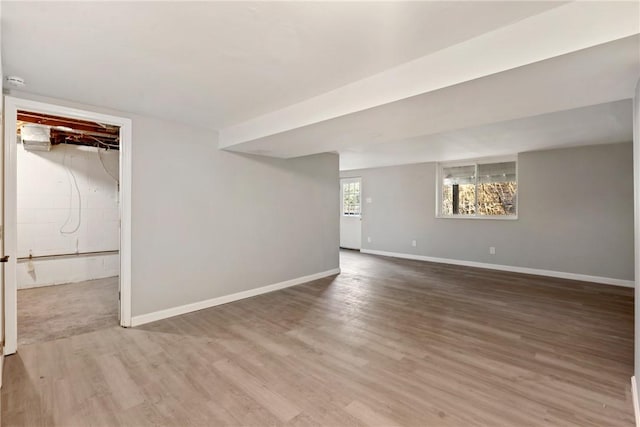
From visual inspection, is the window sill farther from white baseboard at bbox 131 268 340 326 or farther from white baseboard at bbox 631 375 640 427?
white baseboard at bbox 631 375 640 427

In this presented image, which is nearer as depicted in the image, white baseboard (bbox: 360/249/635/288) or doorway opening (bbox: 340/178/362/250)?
white baseboard (bbox: 360/249/635/288)

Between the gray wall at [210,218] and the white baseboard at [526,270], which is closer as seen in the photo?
the gray wall at [210,218]

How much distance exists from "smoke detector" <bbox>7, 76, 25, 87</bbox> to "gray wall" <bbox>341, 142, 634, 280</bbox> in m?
6.57

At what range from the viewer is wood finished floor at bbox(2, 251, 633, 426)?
180cm

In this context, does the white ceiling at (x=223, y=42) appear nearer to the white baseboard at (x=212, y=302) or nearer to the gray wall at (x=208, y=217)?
the gray wall at (x=208, y=217)

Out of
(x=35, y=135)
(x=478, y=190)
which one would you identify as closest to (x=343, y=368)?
(x=35, y=135)

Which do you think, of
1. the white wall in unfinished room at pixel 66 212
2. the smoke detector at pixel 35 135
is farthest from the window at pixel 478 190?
the smoke detector at pixel 35 135

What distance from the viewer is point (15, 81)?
2322mm

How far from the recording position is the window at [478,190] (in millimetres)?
5906

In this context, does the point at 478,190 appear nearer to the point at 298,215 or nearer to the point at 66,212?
the point at 298,215

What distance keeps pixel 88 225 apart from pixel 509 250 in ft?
25.1

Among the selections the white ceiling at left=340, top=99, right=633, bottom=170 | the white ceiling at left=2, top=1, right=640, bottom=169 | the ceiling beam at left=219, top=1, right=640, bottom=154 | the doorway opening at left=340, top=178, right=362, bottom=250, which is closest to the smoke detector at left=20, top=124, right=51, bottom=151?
the white ceiling at left=2, top=1, right=640, bottom=169

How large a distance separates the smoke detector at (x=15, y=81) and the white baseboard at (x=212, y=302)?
230 cm

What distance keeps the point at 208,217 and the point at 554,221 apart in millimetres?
5772
